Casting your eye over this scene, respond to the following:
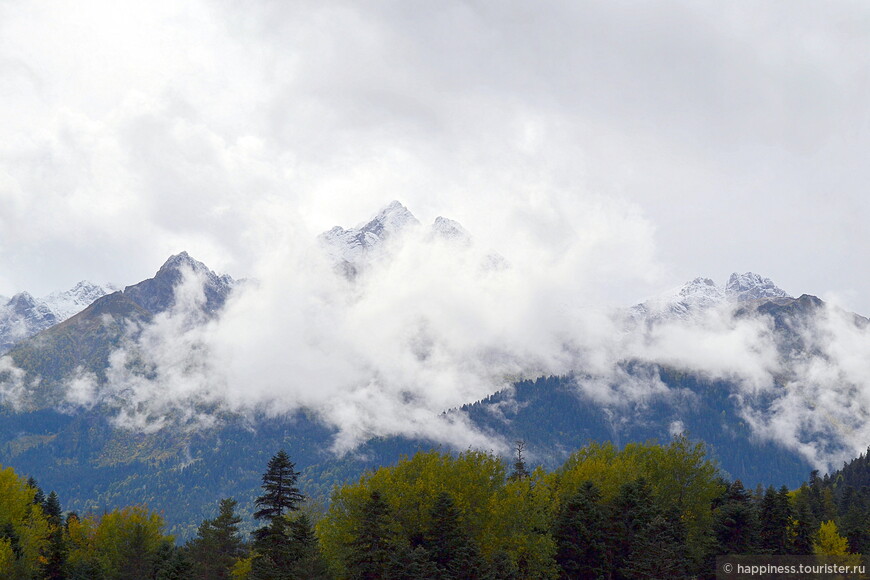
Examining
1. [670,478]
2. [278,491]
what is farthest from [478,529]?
[670,478]

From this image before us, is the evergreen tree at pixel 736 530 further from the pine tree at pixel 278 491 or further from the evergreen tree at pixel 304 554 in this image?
the pine tree at pixel 278 491

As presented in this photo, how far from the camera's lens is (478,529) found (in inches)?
3174

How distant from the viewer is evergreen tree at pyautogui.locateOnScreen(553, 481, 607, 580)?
84000 millimetres

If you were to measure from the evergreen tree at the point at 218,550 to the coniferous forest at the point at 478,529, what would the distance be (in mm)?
206

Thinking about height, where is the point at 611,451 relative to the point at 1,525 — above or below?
above

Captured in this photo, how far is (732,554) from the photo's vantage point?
89.0 metres

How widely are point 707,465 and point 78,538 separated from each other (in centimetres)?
9827

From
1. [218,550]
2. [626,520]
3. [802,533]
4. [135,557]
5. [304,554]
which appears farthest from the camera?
[135,557]

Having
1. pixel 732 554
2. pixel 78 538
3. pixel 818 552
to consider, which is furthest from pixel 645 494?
pixel 78 538

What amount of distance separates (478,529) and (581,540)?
12.9 m

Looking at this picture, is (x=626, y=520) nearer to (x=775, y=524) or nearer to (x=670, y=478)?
(x=670, y=478)

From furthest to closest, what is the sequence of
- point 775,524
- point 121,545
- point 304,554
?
1. point 121,545
2. point 775,524
3. point 304,554

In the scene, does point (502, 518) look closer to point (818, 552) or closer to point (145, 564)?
point (818, 552)

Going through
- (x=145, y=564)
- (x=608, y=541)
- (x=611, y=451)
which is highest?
(x=611, y=451)
